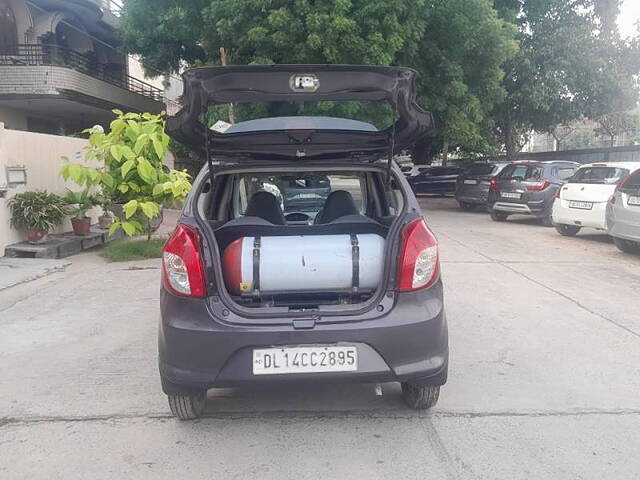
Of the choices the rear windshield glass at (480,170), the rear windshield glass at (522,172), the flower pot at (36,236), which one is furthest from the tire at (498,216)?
the flower pot at (36,236)

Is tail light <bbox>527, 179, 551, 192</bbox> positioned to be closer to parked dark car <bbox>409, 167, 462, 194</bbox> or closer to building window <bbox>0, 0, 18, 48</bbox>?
parked dark car <bbox>409, 167, 462, 194</bbox>

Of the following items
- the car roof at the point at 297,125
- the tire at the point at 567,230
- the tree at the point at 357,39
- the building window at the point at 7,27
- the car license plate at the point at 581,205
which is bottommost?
the tire at the point at 567,230

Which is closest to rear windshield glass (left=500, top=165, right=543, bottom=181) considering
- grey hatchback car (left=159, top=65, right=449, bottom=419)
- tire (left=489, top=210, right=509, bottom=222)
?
tire (left=489, top=210, right=509, bottom=222)

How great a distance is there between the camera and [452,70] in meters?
16.0

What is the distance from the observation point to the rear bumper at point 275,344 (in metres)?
3.01

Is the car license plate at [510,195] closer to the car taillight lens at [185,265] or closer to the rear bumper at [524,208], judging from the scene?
the rear bumper at [524,208]

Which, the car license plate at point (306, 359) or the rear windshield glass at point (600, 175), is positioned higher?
the rear windshield glass at point (600, 175)

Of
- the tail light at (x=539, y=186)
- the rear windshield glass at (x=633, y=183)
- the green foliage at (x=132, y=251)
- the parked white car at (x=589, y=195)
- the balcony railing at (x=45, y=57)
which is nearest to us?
the rear windshield glass at (x=633, y=183)

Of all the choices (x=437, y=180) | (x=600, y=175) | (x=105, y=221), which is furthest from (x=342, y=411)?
(x=437, y=180)

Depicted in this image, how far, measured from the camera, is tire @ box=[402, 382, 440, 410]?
349cm

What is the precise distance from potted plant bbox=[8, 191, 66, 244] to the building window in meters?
10.7

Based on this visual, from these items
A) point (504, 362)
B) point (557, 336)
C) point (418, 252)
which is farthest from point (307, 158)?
point (557, 336)

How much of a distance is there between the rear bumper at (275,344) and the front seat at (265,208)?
1.35 meters

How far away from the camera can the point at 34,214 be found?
894cm
